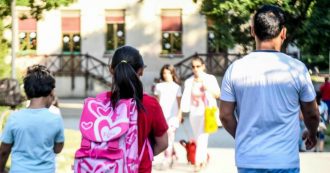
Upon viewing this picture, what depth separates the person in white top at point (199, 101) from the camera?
12.8 m

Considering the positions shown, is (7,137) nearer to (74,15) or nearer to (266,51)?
(266,51)

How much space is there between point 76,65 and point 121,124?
39.2 m

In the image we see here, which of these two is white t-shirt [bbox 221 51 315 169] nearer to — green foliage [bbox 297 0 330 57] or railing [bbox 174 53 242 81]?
green foliage [bbox 297 0 330 57]

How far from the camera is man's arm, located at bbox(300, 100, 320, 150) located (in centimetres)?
541

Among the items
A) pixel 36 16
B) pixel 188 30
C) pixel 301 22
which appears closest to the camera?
pixel 36 16

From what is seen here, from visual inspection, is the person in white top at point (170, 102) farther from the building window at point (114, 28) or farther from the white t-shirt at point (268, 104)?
the building window at point (114, 28)

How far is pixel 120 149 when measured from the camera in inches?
199

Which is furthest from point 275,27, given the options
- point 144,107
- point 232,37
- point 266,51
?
point 232,37

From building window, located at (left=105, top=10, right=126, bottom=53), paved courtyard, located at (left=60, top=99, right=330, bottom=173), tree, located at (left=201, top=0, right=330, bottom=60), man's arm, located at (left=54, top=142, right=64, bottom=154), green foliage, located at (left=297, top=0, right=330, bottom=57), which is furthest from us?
building window, located at (left=105, top=10, right=126, bottom=53)

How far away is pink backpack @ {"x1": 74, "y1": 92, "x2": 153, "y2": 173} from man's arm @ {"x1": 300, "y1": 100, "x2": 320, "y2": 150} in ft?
3.63

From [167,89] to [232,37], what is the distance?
12.4 metres

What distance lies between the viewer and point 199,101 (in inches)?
508

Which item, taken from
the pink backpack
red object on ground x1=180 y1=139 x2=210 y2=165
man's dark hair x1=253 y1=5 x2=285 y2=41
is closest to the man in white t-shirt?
man's dark hair x1=253 y1=5 x2=285 y2=41

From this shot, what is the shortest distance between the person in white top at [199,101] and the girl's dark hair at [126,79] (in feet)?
25.0
